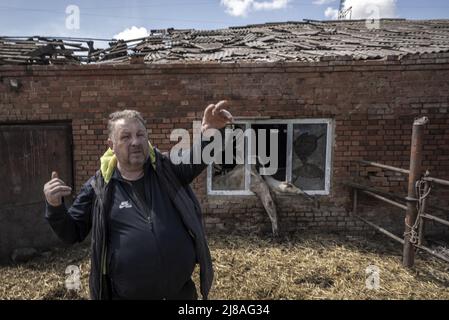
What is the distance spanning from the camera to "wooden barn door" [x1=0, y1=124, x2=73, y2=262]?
4828mm

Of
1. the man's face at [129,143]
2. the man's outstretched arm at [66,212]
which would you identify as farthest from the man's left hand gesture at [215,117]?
the man's outstretched arm at [66,212]

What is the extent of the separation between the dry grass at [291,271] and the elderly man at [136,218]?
1.87 metres

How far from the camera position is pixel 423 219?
4.01 meters

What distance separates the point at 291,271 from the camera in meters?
4.23

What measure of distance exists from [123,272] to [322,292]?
2.58 meters

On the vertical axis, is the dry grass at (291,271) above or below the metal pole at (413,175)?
below

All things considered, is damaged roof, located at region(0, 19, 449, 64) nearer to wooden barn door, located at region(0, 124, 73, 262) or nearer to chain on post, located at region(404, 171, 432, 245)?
wooden barn door, located at region(0, 124, 73, 262)

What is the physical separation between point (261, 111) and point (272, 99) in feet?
0.81

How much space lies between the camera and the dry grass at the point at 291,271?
3.81 metres

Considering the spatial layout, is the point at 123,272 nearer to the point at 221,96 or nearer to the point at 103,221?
the point at 103,221

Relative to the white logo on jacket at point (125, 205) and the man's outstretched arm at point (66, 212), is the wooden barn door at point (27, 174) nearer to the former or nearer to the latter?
the man's outstretched arm at point (66, 212)

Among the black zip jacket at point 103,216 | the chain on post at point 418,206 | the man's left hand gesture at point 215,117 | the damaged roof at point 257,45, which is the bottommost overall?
the chain on post at point 418,206

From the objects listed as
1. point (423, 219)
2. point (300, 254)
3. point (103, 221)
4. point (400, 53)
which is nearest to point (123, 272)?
point (103, 221)

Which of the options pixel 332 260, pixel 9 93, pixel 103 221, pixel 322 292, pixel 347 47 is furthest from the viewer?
pixel 347 47
